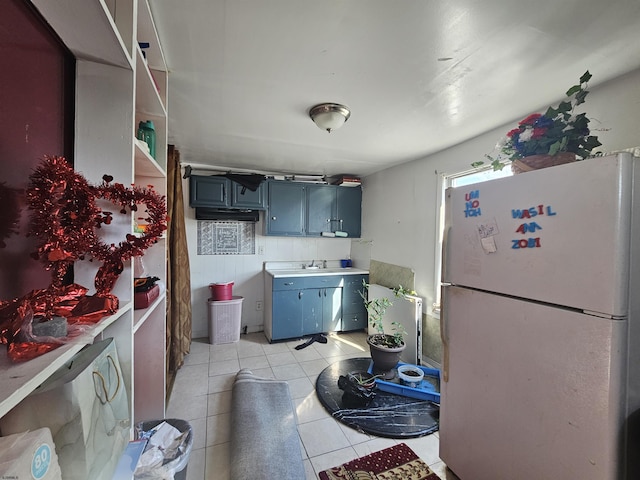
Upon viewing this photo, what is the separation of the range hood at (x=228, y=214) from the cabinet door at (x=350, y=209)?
121cm

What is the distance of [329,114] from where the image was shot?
5.96 ft

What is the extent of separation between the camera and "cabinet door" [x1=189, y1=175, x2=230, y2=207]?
3.25m

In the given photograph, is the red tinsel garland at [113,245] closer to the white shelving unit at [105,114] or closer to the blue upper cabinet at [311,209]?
the white shelving unit at [105,114]

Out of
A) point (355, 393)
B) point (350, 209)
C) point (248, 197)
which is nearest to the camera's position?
point (355, 393)

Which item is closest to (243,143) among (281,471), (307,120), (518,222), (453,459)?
(307,120)

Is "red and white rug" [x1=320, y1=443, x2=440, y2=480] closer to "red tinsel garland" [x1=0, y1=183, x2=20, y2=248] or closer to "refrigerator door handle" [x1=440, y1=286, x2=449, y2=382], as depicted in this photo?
"refrigerator door handle" [x1=440, y1=286, x2=449, y2=382]

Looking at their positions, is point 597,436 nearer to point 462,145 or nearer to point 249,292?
point 462,145

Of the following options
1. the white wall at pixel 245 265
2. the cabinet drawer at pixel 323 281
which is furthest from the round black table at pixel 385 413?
the white wall at pixel 245 265

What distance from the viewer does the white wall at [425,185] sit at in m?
1.47

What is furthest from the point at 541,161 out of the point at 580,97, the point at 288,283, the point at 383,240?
the point at 288,283

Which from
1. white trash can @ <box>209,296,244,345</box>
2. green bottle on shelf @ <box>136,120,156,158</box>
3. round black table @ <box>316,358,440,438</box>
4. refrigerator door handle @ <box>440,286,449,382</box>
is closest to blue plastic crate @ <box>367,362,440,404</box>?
round black table @ <box>316,358,440,438</box>

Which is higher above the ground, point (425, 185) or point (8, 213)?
point (425, 185)

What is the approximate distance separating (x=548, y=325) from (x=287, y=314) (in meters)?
2.74

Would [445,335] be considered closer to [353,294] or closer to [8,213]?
[8,213]
